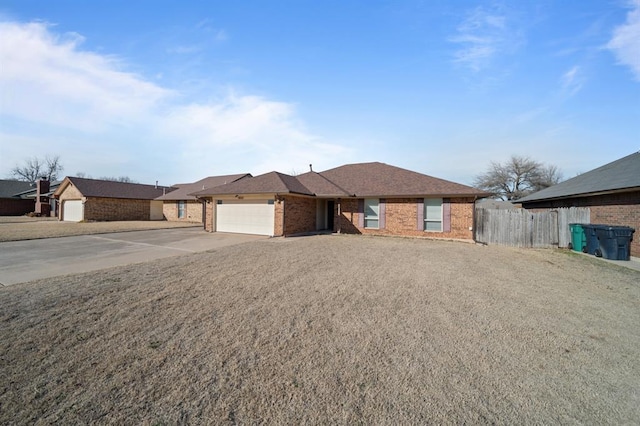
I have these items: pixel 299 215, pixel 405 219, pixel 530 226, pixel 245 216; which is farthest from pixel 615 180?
pixel 245 216

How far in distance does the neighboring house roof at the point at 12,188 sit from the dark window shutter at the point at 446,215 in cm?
5017

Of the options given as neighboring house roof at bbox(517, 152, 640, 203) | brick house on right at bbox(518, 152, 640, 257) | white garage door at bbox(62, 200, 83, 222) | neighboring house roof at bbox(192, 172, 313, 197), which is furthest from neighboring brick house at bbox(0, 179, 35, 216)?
brick house on right at bbox(518, 152, 640, 257)

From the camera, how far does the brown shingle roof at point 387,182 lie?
14896 millimetres

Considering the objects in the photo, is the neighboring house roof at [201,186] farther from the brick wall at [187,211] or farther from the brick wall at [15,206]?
the brick wall at [15,206]

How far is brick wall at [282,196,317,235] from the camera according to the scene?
1582cm

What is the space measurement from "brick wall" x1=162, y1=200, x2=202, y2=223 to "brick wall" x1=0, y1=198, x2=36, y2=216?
2248 centimetres

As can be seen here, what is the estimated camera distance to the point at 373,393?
8.87 feet

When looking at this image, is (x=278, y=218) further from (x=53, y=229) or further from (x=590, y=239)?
(x=53, y=229)

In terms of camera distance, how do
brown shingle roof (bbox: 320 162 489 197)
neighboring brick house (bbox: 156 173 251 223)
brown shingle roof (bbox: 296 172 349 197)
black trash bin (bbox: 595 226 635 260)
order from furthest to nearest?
neighboring brick house (bbox: 156 173 251 223), brown shingle roof (bbox: 296 172 349 197), brown shingle roof (bbox: 320 162 489 197), black trash bin (bbox: 595 226 635 260)

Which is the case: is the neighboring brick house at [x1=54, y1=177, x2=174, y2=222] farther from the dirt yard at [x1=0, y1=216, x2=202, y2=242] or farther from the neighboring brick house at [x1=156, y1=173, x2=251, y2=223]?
the dirt yard at [x1=0, y1=216, x2=202, y2=242]

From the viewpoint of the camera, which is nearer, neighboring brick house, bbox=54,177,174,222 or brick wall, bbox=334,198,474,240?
brick wall, bbox=334,198,474,240

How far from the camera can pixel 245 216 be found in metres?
17.0

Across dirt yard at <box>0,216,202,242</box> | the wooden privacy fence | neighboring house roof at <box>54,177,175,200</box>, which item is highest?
neighboring house roof at <box>54,177,175,200</box>

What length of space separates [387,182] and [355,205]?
8.08 feet
